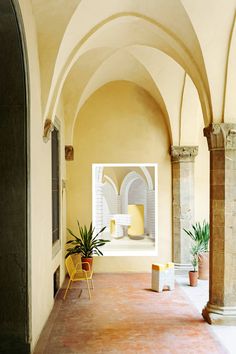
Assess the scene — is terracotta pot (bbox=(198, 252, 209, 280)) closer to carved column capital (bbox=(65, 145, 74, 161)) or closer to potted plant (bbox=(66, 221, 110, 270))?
potted plant (bbox=(66, 221, 110, 270))

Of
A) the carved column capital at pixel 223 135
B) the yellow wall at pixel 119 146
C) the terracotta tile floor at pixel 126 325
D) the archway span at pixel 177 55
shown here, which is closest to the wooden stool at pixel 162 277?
the terracotta tile floor at pixel 126 325

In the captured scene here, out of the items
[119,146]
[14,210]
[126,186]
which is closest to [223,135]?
[14,210]

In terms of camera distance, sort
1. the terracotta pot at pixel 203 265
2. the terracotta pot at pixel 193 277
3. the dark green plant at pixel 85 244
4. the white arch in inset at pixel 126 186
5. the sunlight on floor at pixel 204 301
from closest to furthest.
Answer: the sunlight on floor at pixel 204 301 → the terracotta pot at pixel 193 277 → the terracotta pot at pixel 203 265 → the dark green plant at pixel 85 244 → the white arch in inset at pixel 126 186

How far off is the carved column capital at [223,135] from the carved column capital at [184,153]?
3.20m

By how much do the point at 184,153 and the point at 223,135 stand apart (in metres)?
3.31

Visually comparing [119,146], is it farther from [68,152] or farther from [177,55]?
[177,55]

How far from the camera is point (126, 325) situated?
5621 mm

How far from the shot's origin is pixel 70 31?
532 centimetres

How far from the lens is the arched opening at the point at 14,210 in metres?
4.36

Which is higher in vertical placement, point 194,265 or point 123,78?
point 123,78

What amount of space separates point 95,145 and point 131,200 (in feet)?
28.2

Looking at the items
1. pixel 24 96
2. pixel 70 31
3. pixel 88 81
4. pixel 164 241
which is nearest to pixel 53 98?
pixel 70 31

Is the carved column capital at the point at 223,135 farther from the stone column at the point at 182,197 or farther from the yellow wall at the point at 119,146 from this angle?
the yellow wall at the point at 119,146

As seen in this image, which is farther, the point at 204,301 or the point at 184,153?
the point at 184,153
